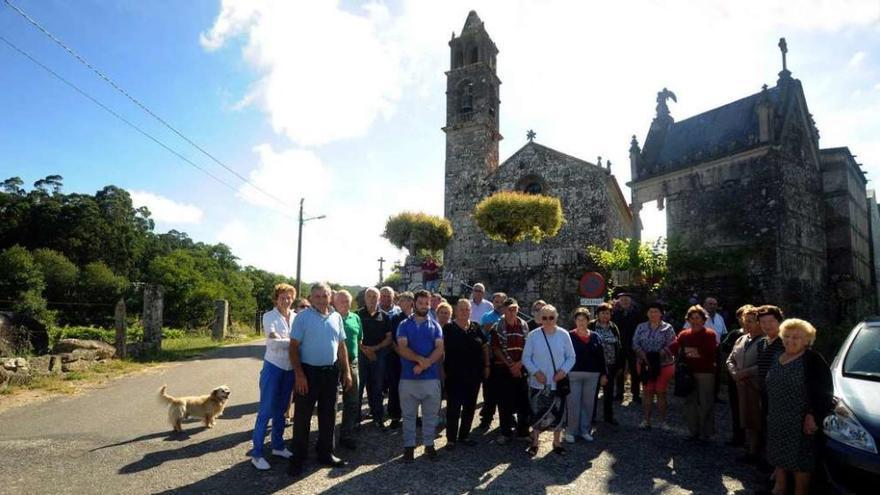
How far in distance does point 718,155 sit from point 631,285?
218 inches

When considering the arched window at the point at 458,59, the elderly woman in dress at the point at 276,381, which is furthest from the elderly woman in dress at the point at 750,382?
the arched window at the point at 458,59

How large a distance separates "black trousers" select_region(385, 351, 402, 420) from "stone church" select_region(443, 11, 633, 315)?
13.5 metres

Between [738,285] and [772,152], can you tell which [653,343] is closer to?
[738,285]

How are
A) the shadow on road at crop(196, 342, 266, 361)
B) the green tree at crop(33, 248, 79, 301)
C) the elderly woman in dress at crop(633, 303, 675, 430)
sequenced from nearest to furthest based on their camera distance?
the elderly woman in dress at crop(633, 303, 675, 430) → the shadow on road at crop(196, 342, 266, 361) → the green tree at crop(33, 248, 79, 301)

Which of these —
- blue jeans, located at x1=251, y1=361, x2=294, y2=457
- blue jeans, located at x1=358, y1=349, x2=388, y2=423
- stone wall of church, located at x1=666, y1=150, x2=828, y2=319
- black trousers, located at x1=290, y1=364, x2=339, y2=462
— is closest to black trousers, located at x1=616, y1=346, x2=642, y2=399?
blue jeans, located at x1=358, y1=349, x2=388, y2=423

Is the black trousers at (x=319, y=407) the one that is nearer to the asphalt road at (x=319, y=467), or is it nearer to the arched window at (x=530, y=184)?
the asphalt road at (x=319, y=467)

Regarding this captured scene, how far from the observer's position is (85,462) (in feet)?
16.6

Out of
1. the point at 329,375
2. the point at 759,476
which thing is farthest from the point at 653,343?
the point at 329,375

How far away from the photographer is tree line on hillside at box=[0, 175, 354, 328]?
30.2m

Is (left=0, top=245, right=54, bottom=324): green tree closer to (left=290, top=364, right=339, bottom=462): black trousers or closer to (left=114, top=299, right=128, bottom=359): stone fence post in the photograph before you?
(left=114, top=299, right=128, bottom=359): stone fence post

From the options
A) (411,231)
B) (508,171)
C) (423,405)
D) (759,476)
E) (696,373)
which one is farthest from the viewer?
→ (508,171)

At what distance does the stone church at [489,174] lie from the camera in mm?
23953

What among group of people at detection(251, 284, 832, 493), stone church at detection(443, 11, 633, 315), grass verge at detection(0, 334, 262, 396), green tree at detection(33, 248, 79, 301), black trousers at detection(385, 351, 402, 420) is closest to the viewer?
group of people at detection(251, 284, 832, 493)

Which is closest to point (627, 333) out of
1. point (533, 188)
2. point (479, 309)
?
point (479, 309)
